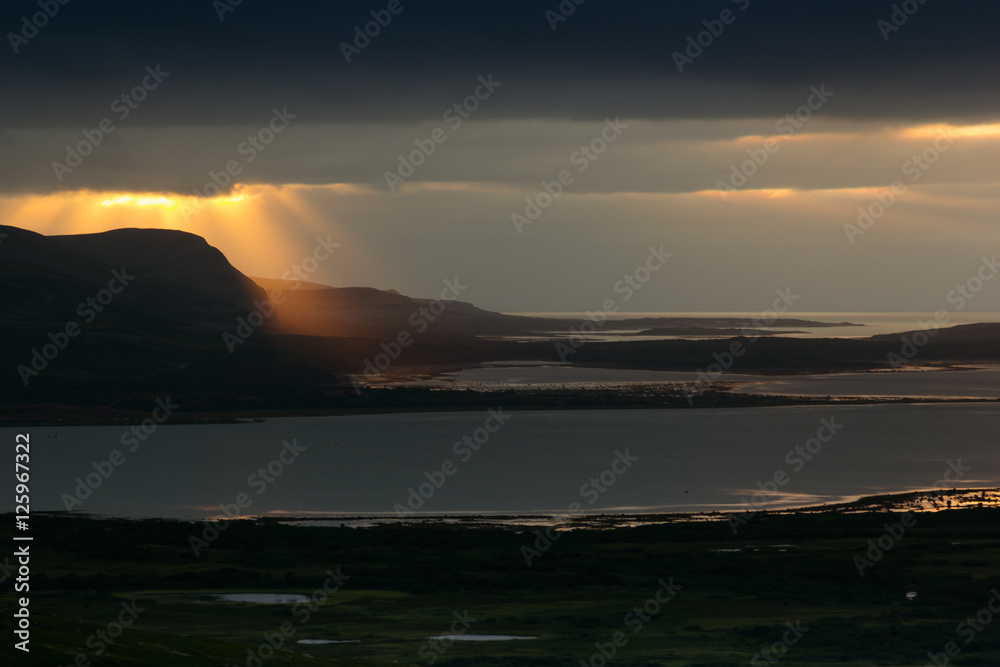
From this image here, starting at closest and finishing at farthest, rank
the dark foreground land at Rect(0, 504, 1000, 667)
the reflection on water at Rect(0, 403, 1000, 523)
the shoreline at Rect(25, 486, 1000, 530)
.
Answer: the dark foreground land at Rect(0, 504, 1000, 667), the shoreline at Rect(25, 486, 1000, 530), the reflection on water at Rect(0, 403, 1000, 523)

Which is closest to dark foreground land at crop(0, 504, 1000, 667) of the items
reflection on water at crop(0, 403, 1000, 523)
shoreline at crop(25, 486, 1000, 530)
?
shoreline at crop(25, 486, 1000, 530)

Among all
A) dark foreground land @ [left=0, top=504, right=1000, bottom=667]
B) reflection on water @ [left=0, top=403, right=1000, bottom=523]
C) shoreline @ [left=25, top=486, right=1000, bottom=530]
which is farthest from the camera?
reflection on water @ [left=0, top=403, right=1000, bottom=523]

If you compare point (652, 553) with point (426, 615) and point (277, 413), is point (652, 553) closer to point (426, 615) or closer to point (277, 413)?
point (426, 615)

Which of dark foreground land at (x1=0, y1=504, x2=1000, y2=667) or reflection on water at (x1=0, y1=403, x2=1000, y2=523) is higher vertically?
reflection on water at (x1=0, y1=403, x2=1000, y2=523)

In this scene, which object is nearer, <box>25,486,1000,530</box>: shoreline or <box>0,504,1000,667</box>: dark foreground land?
<box>0,504,1000,667</box>: dark foreground land

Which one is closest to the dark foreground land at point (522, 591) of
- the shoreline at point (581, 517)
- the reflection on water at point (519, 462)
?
the shoreline at point (581, 517)

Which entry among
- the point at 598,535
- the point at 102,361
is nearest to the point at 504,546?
the point at 598,535

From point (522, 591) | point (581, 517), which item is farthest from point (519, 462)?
point (522, 591)

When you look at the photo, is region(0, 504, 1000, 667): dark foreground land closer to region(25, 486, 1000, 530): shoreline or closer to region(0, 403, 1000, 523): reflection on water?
region(25, 486, 1000, 530): shoreline

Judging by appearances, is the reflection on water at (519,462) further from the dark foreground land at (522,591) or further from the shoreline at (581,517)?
the dark foreground land at (522,591)
